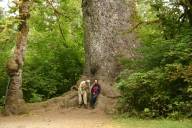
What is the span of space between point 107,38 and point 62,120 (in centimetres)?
492

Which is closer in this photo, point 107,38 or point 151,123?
point 151,123

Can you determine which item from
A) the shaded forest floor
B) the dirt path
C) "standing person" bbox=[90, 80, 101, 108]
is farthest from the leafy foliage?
"standing person" bbox=[90, 80, 101, 108]

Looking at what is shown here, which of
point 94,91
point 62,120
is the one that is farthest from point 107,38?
point 62,120

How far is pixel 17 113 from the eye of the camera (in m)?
20.3

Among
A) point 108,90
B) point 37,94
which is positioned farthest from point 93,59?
point 37,94

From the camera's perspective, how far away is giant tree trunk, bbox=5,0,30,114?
67.3 ft

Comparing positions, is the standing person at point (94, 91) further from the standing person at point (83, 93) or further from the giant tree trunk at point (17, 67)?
the giant tree trunk at point (17, 67)

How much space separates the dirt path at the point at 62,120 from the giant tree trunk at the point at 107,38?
1.98 meters

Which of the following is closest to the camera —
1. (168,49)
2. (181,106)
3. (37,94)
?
(181,106)

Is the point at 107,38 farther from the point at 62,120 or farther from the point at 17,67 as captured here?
the point at 62,120

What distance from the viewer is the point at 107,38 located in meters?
20.4

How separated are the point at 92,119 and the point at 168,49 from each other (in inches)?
142

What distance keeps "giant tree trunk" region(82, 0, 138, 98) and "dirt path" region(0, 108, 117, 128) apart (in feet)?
6.48

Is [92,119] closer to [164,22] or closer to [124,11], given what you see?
[164,22]
